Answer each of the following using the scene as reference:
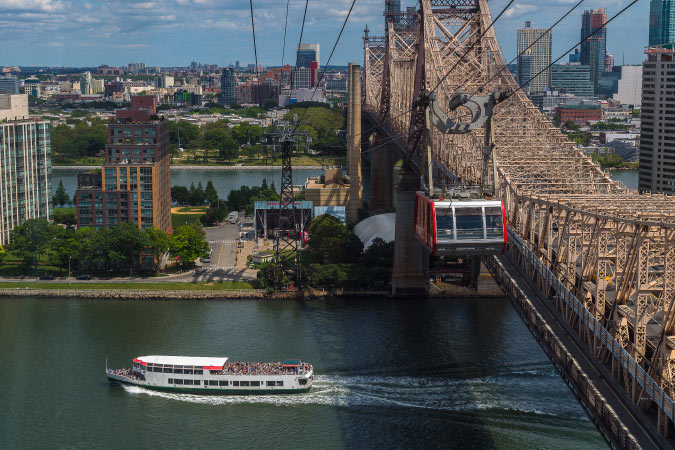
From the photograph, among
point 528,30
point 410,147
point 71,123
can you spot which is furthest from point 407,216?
point 528,30

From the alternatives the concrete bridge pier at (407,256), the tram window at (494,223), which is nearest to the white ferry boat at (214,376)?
the tram window at (494,223)

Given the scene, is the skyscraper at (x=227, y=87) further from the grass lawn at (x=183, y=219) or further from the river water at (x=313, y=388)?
the river water at (x=313, y=388)

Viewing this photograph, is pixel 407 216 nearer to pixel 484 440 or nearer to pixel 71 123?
pixel 484 440

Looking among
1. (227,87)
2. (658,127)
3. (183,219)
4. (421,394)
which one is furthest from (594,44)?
(421,394)

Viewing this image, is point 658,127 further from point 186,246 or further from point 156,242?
point 156,242

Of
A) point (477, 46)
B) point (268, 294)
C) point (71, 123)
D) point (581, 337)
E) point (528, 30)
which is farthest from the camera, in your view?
point (528, 30)

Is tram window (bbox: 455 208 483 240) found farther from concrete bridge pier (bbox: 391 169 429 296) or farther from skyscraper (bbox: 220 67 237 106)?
skyscraper (bbox: 220 67 237 106)

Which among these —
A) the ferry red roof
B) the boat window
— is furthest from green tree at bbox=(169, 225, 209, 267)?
the boat window
